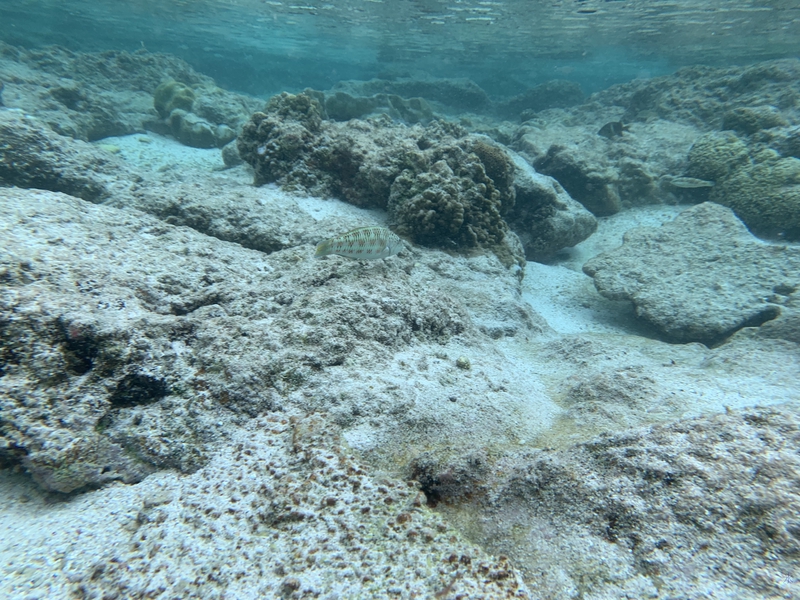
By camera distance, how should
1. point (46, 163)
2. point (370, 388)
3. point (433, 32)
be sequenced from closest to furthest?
point (370, 388) → point (46, 163) → point (433, 32)

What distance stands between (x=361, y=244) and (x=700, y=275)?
5609 millimetres

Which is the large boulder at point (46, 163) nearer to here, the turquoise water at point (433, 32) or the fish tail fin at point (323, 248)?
the fish tail fin at point (323, 248)

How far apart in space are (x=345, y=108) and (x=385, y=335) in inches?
577

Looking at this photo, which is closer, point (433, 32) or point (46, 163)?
point (46, 163)

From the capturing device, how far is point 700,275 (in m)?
5.64

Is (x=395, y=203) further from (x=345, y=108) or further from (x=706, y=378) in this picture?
(x=345, y=108)

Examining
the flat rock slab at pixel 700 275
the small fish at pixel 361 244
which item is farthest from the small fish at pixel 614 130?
the small fish at pixel 361 244

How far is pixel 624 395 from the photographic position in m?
2.56

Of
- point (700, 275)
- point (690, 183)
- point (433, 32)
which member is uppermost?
point (433, 32)

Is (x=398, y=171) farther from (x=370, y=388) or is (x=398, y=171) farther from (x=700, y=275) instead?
(x=700, y=275)

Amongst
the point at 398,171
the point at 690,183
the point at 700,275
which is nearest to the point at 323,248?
the point at 398,171

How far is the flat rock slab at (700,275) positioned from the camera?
Result: 497 cm

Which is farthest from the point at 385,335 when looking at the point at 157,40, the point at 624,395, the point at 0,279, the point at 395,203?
the point at 157,40

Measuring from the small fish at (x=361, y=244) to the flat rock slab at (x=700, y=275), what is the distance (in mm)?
4168
